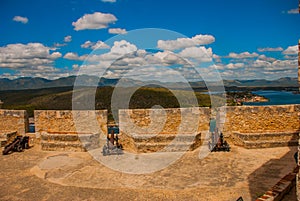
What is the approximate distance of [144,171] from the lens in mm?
8086

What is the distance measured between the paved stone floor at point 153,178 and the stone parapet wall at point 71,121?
1.78m

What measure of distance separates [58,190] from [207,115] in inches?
254

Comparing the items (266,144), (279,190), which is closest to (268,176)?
(279,190)

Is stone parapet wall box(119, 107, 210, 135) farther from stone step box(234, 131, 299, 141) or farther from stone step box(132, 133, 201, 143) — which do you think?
stone step box(234, 131, 299, 141)

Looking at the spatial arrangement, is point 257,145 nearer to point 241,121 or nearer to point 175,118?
point 241,121

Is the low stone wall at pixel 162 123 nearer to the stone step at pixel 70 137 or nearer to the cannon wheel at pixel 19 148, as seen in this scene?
the stone step at pixel 70 137

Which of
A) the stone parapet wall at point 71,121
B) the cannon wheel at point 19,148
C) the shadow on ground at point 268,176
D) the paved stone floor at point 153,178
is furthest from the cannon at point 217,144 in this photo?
the cannon wheel at point 19,148

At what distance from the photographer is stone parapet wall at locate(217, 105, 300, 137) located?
1100 centimetres

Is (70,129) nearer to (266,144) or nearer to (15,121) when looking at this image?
(15,121)

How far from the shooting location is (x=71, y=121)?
1170 cm

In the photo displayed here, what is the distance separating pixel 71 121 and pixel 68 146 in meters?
1.32

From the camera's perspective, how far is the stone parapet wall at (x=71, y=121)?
1137cm

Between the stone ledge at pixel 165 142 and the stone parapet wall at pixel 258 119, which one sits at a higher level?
the stone parapet wall at pixel 258 119

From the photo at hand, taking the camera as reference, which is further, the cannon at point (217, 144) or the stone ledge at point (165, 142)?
the stone ledge at point (165, 142)
